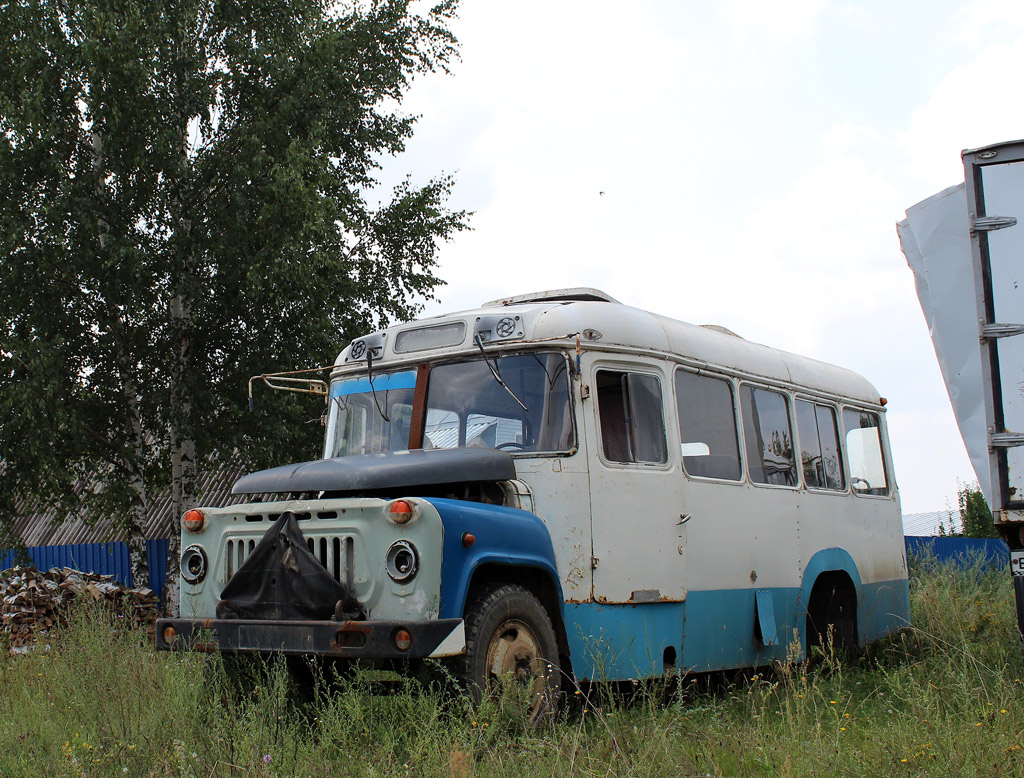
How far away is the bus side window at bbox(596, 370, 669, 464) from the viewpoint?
23.0 ft

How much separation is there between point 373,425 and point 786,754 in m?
3.74

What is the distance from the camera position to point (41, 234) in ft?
52.4

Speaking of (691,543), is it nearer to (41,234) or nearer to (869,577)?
(869,577)

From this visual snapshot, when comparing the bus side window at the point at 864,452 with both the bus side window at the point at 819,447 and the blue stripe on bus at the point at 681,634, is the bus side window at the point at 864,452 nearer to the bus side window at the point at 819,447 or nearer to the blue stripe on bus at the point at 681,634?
the bus side window at the point at 819,447

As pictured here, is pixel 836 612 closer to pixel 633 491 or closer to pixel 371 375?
pixel 633 491

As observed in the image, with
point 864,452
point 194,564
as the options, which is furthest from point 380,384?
point 864,452

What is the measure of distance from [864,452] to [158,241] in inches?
462

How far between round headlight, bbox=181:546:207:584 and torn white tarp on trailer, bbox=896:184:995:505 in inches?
202

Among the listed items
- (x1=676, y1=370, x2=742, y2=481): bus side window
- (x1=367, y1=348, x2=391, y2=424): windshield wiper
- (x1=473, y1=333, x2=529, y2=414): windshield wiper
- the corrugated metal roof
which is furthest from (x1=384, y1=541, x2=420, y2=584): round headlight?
the corrugated metal roof

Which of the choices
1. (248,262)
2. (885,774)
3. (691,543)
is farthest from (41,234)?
(885,774)

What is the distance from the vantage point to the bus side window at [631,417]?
7.01 metres

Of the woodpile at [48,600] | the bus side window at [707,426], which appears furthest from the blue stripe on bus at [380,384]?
the woodpile at [48,600]

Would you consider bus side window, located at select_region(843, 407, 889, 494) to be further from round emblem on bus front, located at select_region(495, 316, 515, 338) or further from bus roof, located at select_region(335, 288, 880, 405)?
round emblem on bus front, located at select_region(495, 316, 515, 338)

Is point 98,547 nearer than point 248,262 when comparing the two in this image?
No
